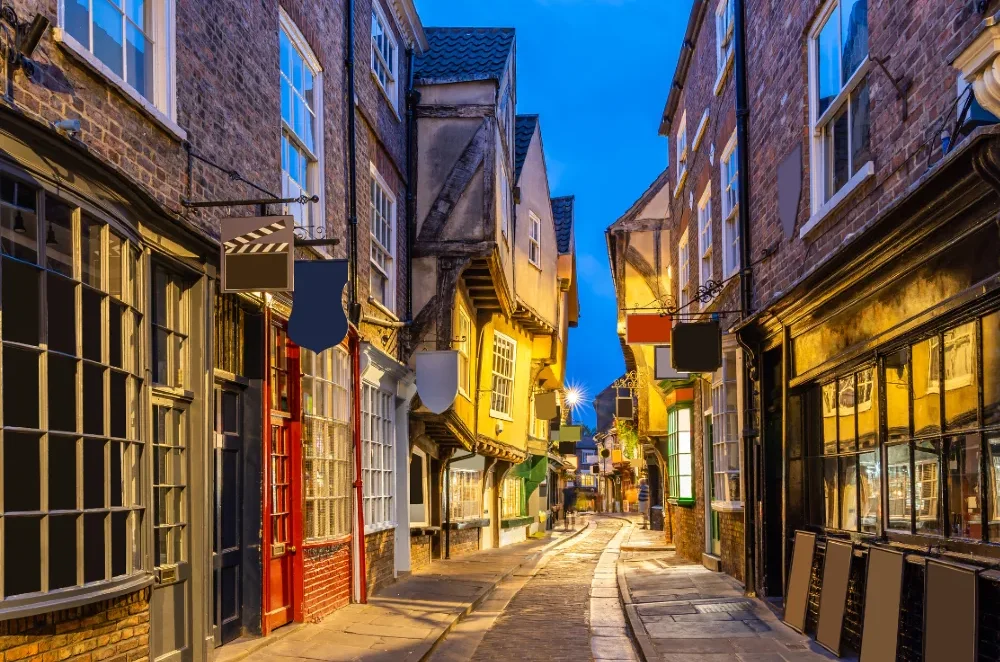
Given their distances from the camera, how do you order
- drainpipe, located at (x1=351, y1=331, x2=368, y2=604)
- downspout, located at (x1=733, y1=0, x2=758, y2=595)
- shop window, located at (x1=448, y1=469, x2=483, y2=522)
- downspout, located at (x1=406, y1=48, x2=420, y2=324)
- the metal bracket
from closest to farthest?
the metal bracket
downspout, located at (x1=733, y1=0, x2=758, y2=595)
drainpipe, located at (x1=351, y1=331, x2=368, y2=604)
downspout, located at (x1=406, y1=48, x2=420, y2=324)
shop window, located at (x1=448, y1=469, x2=483, y2=522)

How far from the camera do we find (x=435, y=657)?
1013cm

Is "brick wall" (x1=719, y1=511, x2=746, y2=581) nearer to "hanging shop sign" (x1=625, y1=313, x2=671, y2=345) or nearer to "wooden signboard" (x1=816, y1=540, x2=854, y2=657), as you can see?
"hanging shop sign" (x1=625, y1=313, x2=671, y2=345)

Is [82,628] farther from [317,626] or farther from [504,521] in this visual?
[504,521]

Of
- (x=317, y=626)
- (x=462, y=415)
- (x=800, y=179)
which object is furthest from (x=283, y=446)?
(x=462, y=415)

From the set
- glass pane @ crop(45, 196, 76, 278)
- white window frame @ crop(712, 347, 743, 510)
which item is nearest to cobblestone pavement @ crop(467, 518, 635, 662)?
white window frame @ crop(712, 347, 743, 510)

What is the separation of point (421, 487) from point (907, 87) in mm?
13718

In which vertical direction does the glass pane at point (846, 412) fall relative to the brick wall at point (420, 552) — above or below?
above

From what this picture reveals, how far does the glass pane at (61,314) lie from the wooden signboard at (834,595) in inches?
250

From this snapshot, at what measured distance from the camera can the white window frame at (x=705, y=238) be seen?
1691cm

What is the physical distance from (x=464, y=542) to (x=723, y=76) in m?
12.2

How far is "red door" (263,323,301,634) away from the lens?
10328mm

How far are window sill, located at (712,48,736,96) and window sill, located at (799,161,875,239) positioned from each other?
430 centimetres

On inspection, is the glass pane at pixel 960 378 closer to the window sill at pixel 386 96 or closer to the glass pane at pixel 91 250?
the glass pane at pixel 91 250

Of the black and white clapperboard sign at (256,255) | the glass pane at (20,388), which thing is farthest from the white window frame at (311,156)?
the glass pane at (20,388)
